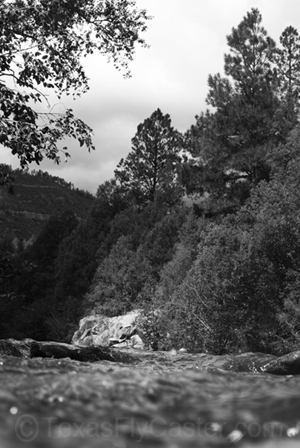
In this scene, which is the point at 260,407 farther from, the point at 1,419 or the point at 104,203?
the point at 104,203

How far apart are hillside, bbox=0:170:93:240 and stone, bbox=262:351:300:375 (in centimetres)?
7279

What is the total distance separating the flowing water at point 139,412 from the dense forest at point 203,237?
14.5ft

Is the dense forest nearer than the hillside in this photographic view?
Yes

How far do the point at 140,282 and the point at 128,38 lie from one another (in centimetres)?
2298

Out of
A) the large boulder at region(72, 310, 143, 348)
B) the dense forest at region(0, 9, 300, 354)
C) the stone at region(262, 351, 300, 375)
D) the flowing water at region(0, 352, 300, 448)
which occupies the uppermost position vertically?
the dense forest at region(0, 9, 300, 354)

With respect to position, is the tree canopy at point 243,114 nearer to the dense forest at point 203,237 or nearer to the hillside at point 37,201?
the dense forest at point 203,237

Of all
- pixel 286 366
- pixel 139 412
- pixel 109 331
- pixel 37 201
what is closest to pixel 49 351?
pixel 286 366

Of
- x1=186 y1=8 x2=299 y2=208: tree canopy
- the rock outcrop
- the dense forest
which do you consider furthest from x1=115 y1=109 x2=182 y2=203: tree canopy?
the rock outcrop

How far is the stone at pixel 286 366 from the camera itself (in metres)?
5.95

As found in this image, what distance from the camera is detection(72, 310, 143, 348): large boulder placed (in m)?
22.2

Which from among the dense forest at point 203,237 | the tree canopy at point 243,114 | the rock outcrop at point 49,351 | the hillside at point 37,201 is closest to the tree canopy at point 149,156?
the dense forest at point 203,237

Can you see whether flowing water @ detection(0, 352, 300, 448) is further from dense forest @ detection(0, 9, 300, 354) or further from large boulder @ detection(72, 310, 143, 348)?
large boulder @ detection(72, 310, 143, 348)

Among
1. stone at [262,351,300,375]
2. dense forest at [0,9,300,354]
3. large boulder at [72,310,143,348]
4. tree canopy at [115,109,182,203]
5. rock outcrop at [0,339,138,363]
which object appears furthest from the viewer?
tree canopy at [115,109,182,203]

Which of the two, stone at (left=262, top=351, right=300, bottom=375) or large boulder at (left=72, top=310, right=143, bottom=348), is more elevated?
stone at (left=262, top=351, right=300, bottom=375)
